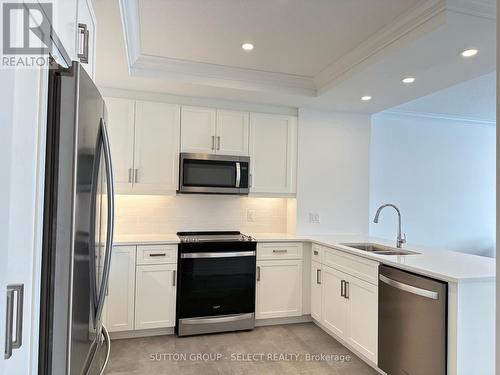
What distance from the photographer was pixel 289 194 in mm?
3869

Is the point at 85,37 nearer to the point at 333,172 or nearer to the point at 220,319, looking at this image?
the point at 220,319

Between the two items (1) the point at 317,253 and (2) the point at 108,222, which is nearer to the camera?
(2) the point at 108,222

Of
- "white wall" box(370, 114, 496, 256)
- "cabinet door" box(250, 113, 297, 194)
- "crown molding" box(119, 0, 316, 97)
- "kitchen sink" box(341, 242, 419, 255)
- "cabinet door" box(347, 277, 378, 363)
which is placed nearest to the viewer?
"cabinet door" box(347, 277, 378, 363)

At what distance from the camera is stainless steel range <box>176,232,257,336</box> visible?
3.13m

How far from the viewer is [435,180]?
196 inches

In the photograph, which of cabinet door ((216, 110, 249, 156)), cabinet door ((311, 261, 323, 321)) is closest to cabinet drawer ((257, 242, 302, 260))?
cabinet door ((311, 261, 323, 321))

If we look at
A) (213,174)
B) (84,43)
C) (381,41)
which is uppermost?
(381,41)

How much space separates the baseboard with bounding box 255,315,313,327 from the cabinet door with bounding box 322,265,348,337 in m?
0.41

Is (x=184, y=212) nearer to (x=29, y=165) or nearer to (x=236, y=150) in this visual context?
(x=236, y=150)

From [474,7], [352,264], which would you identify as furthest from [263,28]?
[352,264]

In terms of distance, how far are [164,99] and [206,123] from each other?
1.62 ft

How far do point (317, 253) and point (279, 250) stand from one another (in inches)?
15.4

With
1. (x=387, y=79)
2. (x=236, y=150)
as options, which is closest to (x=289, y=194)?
(x=236, y=150)

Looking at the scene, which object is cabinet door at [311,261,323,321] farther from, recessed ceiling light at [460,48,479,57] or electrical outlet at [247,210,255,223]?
recessed ceiling light at [460,48,479,57]
